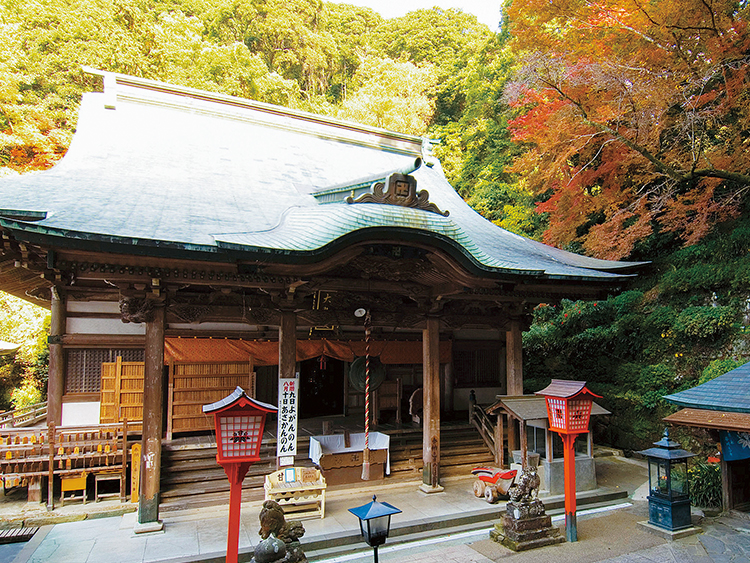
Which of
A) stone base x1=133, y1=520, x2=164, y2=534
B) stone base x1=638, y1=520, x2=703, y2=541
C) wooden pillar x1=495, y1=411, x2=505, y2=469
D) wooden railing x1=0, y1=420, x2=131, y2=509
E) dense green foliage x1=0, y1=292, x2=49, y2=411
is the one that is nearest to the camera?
stone base x1=133, y1=520, x2=164, y2=534

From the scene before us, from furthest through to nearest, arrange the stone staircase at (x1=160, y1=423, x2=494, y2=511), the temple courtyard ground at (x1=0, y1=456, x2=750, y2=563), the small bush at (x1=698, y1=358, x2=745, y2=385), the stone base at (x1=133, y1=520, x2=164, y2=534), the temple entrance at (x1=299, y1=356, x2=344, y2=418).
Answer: the temple entrance at (x1=299, y1=356, x2=344, y2=418) < the small bush at (x1=698, y1=358, x2=745, y2=385) < the stone staircase at (x1=160, y1=423, x2=494, y2=511) < the stone base at (x1=133, y1=520, x2=164, y2=534) < the temple courtyard ground at (x1=0, y1=456, x2=750, y2=563)

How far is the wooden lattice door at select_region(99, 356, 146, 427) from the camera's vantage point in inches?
366

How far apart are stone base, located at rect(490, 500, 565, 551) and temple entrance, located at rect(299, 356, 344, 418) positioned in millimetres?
6885

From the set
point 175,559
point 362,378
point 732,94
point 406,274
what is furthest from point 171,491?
point 732,94

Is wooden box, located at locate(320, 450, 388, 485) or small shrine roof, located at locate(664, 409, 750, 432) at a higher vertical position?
small shrine roof, located at locate(664, 409, 750, 432)

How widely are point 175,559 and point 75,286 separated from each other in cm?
Result: 553

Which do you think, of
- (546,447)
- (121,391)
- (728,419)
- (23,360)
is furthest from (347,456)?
(23,360)


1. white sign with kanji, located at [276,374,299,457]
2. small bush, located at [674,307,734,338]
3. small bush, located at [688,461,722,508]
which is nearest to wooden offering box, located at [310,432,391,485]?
white sign with kanji, located at [276,374,299,457]

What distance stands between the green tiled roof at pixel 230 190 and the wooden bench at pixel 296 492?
372cm

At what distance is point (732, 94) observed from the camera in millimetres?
11836

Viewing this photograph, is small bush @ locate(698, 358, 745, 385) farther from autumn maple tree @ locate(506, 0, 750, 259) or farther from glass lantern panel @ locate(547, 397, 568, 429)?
glass lantern panel @ locate(547, 397, 568, 429)

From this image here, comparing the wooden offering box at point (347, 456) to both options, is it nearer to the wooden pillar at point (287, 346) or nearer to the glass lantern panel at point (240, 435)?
the wooden pillar at point (287, 346)

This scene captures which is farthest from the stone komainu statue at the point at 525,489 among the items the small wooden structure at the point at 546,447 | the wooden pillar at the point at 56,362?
the wooden pillar at the point at 56,362

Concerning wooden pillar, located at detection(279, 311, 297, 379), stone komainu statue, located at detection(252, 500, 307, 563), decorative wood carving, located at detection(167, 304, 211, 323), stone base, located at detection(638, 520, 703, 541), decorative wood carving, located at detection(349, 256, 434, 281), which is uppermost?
decorative wood carving, located at detection(349, 256, 434, 281)
